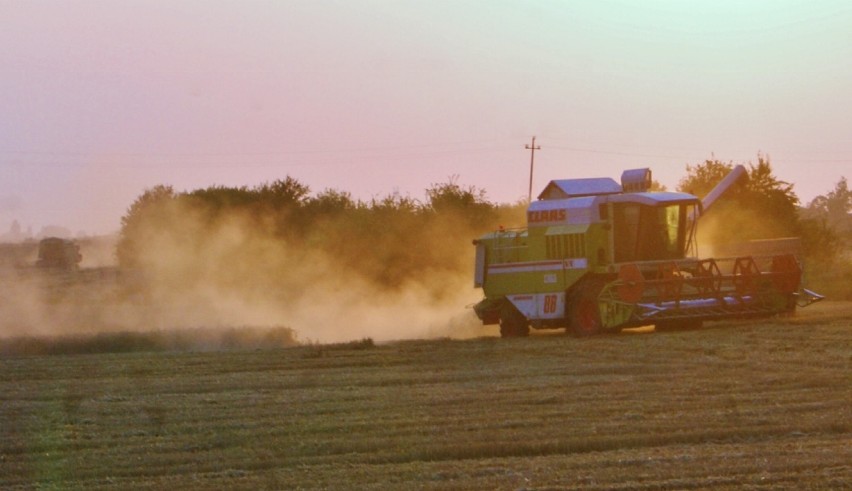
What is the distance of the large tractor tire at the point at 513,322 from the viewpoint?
1141 inches

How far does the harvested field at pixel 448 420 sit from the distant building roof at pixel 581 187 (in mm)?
6637

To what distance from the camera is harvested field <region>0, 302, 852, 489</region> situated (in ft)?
36.0

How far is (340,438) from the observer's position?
1301 cm

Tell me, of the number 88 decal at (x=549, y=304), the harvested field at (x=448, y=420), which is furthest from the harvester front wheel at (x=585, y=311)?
the harvested field at (x=448, y=420)

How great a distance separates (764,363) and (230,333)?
18003 mm

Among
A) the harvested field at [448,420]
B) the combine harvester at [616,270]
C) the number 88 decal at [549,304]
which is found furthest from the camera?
the number 88 decal at [549,304]

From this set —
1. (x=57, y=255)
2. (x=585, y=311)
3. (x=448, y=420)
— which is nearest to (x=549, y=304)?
(x=585, y=311)

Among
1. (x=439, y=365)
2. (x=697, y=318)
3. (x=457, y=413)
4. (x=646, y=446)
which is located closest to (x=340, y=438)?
(x=457, y=413)

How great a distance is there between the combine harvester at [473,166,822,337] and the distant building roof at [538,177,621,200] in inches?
1.0

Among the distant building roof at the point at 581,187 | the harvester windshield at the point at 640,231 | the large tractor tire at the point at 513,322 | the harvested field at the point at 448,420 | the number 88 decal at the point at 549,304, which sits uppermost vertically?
the distant building roof at the point at 581,187

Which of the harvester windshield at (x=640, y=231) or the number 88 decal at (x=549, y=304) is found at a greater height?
the harvester windshield at (x=640, y=231)

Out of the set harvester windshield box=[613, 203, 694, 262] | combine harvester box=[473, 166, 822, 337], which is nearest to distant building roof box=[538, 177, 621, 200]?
combine harvester box=[473, 166, 822, 337]

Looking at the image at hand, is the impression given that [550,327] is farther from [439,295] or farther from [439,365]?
[439,295]

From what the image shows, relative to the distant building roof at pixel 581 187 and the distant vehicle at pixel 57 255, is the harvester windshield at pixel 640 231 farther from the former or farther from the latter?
the distant vehicle at pixel 57 255
